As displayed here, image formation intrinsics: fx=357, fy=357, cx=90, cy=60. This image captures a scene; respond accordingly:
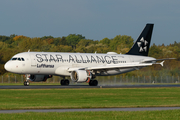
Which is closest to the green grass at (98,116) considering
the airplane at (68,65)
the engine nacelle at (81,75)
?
the engine nacelle at (81,75)

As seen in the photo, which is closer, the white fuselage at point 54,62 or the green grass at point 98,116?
the green grass at point 98,116

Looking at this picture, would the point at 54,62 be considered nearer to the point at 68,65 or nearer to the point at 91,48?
the point at 68,65

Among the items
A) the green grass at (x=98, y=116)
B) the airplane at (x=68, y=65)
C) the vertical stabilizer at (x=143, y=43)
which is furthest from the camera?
the vertical stabilizer at (x=143, y=43)

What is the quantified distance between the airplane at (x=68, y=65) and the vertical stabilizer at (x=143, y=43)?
1.52 metres

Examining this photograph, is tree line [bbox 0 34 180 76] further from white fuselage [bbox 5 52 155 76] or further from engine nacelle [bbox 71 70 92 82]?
engine nacelle [bbox 71 70 92 82]

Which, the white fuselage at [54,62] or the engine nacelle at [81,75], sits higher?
the white fuselage at [54,62]

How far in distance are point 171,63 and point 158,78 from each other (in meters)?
13.2

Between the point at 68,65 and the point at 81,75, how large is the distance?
387 centimetres

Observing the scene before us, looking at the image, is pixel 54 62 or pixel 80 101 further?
pixel 54 62

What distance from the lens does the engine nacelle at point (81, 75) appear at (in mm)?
49769

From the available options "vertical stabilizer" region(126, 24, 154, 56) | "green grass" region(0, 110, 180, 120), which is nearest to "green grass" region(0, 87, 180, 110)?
"green grass" region(0, 110, 180, 120)

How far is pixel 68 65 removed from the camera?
5288 cm

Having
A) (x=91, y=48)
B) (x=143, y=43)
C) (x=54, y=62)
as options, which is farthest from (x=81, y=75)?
(x=91, y=48)

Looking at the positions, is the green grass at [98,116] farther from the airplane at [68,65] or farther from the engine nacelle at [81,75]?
the airplane at [68,65]
